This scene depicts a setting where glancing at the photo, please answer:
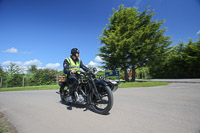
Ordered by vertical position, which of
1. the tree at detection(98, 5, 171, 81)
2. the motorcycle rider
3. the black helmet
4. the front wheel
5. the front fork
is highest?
the tree at detection(98, 5, 171, 81)

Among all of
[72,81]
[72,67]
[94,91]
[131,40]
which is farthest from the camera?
[131,40]

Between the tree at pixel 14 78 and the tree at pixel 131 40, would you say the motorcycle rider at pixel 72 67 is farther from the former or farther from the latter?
the tree at pixel 14 78

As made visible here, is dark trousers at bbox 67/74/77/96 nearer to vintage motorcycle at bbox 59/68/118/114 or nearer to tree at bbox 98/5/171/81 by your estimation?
vintage motorcycle at bbox 59/68/118/114

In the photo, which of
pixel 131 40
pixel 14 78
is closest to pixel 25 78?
pixel 14 78

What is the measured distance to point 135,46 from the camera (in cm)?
1316

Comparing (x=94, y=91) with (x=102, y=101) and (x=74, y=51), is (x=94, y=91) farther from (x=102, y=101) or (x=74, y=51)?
(x=74, y=51)

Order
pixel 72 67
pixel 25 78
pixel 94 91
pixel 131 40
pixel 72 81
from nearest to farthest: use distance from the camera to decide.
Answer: pixel 94 91 → pixel 72 81 → pixel 72 67 → pixel 131 40 → pixel 25 78

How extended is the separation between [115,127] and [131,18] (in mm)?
15018

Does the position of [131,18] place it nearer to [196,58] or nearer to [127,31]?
→ [127,31]

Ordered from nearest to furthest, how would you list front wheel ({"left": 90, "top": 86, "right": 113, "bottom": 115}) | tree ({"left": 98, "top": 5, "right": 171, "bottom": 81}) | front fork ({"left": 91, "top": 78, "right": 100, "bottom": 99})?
1. front wheel ({"left": 90, "top": 86, "right": 113, "bottom": 115})
2. front fork ({"left": 91, "top": 78, "right": 100, "bottom": 99})
3. tree ({"left": 98, "top": 5, "right": 171, "bottom": 81})

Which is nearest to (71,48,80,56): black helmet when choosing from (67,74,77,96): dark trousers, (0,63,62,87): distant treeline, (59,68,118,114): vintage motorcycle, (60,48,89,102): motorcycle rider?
(60,48,89,102): motorcycle rider

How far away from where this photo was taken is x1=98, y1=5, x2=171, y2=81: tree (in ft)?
43.1

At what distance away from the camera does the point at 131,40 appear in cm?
1263

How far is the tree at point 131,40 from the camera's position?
13148 millimetres
